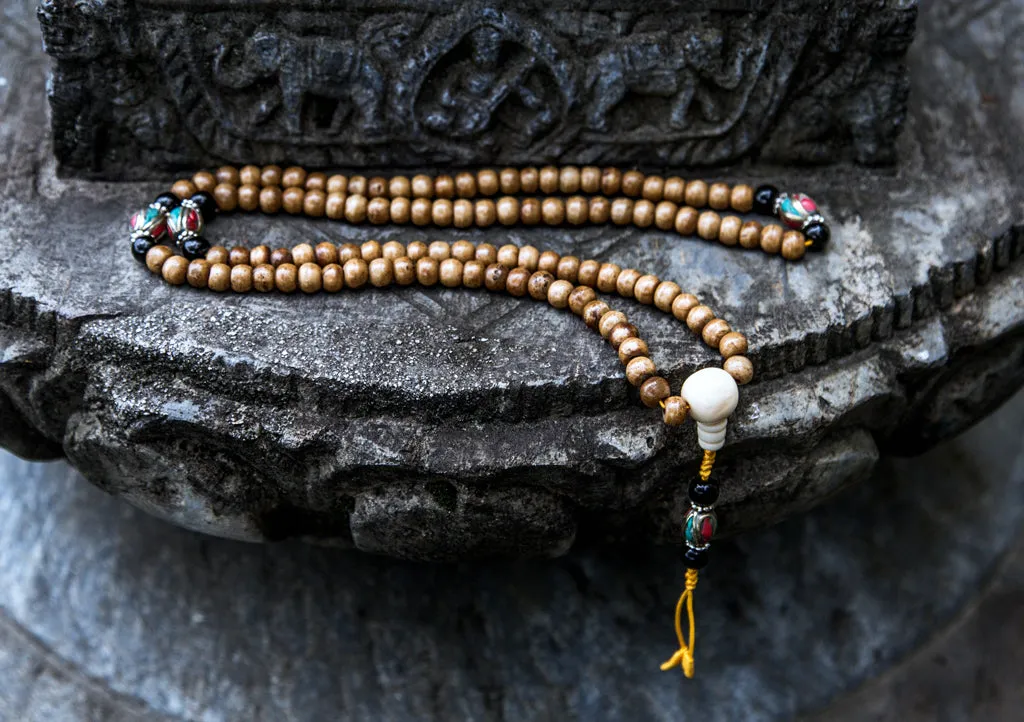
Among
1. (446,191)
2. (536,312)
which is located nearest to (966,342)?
(536,312)

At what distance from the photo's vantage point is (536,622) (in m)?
1.48

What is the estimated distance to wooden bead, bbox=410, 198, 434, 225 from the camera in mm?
1238

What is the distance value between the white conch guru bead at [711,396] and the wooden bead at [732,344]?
1.7 inches

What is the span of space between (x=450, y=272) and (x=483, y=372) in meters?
0.15

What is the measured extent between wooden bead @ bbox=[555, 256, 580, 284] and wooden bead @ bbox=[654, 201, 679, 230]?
0.12m

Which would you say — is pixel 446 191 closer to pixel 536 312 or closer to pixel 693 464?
pixel 536 312

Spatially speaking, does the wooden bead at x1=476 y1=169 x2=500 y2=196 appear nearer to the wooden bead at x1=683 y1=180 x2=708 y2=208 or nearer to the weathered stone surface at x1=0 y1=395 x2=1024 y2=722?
the wooden bead at x1=683 y1=180 x2=708 y2=208

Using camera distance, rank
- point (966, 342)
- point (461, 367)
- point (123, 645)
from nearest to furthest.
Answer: point (461, 367), point (966, 342), point (123, 645)

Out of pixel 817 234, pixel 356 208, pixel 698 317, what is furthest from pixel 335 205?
pixel 817 234

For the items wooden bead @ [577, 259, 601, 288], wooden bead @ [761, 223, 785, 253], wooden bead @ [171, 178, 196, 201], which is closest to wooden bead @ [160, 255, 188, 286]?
wooden bead @ [171, 178, 196, 201]

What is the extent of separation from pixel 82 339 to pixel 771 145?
80 cm

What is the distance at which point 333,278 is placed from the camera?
1166 millimetres

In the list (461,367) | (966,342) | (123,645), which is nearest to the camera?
(461,367)

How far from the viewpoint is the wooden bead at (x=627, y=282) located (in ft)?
3.83
